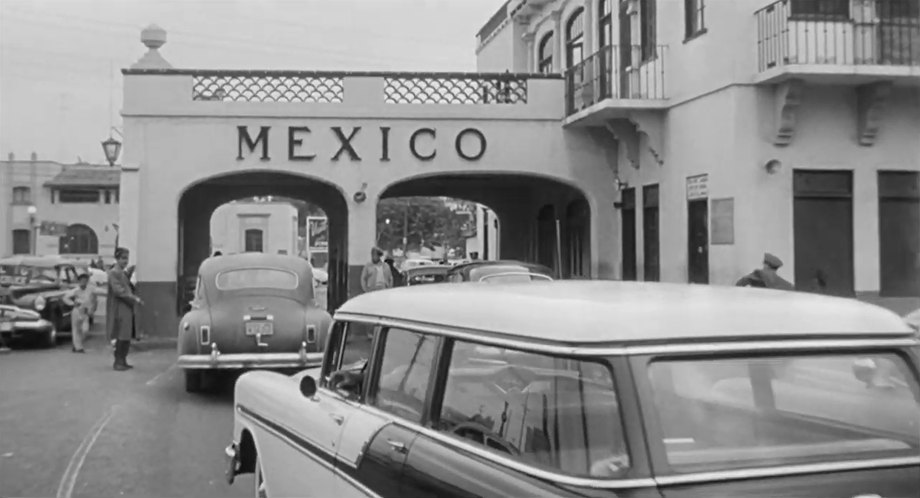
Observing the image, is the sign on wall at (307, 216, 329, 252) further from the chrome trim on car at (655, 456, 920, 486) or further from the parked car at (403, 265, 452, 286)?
the chrome trim on car at (655, 456, 920, 486)

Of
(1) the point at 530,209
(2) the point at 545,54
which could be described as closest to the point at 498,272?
(1) the point at 530,209

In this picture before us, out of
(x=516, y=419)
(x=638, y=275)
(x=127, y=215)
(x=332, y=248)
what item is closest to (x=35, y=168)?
(x=332, y=248)

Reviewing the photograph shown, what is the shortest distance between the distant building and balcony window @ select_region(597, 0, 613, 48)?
1595cm

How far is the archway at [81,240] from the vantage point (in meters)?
54.4

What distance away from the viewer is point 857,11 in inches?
547

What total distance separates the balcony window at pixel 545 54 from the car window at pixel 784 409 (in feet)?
70.1

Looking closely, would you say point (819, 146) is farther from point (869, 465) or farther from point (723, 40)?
point (869, 465)

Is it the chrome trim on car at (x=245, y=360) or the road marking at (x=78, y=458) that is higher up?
the chrome trim on car at (x=245, y=360)

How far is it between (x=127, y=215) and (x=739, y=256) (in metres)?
11.6

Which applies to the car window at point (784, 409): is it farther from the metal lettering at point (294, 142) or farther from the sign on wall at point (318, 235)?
the sign on wall at point (318, 235)

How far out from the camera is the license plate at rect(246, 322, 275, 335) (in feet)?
37.9

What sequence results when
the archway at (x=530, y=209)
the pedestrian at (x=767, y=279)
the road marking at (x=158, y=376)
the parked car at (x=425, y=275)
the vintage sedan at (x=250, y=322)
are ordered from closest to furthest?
the vintage sedan at (x=250, y=322) < the pedestrian at (x=767, y=279) < the road marking at (x=158, y=376) < the parked car at (x=425, y=275) < the archway at (x=530, y=209)

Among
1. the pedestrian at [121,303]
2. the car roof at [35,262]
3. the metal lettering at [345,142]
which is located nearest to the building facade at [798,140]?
the metal lettering at [345,142]

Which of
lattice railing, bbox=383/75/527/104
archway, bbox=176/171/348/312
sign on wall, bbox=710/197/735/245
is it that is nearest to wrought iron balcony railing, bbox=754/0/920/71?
sign on wall, bbox=710/197/735/245
